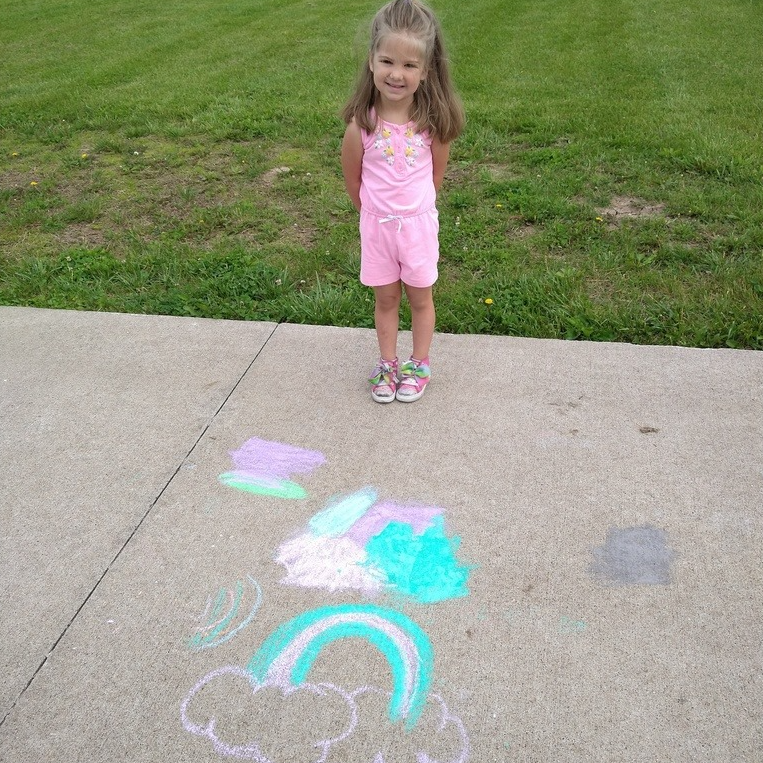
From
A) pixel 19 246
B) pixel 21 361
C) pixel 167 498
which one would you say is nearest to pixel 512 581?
pixel 167 498

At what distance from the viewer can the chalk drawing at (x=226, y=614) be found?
1.98 m

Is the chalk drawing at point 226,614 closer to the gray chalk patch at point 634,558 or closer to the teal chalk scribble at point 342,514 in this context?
the teal chalk scribble at point 342,514

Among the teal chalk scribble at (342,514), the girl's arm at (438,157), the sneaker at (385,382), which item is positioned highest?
the girl's arm at (438,157)

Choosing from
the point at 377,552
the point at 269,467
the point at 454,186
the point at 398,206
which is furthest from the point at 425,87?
the point at 454,186

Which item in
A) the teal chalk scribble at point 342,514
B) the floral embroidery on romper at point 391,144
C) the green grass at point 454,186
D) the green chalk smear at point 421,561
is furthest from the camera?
the green grass at point 454,186

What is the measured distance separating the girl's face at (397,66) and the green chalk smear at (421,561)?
1407 millimetres

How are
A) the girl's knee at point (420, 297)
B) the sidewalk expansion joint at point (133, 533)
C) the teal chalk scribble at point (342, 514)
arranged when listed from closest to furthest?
the sidewalk expansion joint at point (133, 533), the teal chalk scribble at point (342, 514), the girl's knee at point (420, 297)

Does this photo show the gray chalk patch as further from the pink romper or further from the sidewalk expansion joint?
the sidewalk expansion joint

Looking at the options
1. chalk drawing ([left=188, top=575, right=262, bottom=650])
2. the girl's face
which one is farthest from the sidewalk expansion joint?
the girl's face

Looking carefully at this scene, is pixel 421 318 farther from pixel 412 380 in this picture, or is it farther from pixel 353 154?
pixel 353 154

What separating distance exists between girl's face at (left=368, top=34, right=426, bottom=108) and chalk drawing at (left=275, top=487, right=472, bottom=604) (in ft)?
4.42

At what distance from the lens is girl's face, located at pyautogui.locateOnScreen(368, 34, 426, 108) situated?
8.00ft

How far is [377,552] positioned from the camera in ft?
7.36

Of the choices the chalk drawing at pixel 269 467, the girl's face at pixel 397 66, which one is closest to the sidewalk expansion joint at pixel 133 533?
the chalk drawing at pixel 269 467
